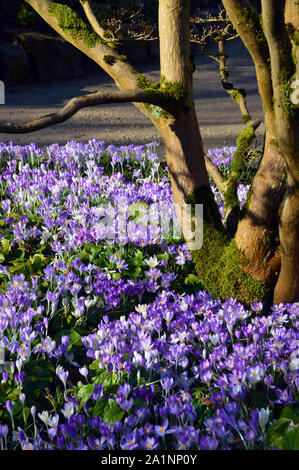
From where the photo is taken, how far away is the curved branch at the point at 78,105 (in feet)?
8.67

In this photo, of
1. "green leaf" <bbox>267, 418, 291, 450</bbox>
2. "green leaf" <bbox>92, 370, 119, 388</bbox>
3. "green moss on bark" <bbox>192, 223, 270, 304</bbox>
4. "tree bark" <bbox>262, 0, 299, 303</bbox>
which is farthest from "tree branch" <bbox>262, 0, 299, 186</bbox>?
"green leaf" <bbox>92, 370, 119, 388</bbox>

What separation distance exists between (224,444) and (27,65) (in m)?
10.7

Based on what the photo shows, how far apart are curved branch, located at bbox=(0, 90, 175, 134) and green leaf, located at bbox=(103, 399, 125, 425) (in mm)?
1424

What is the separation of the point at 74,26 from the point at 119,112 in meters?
5.56

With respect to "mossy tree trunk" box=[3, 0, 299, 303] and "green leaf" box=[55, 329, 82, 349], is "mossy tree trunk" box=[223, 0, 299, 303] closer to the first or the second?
"mossy tree trunk" box=[3, 0, 299, 303]

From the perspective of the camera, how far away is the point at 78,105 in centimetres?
277

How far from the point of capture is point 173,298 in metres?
3.45

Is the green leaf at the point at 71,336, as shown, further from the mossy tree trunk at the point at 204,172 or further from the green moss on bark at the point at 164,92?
the green moss on bark at the point at 164,92

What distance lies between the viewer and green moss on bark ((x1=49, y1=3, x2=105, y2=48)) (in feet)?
12.1

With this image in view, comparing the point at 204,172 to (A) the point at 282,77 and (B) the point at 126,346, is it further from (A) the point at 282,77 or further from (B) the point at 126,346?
(B) the point at 126,346

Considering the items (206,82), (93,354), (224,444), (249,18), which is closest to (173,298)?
(93,354)

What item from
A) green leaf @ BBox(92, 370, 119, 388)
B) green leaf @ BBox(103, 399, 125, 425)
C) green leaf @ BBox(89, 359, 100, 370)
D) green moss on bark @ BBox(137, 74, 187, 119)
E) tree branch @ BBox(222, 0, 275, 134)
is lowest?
green leaf @ BBox(89, 359, 100, 370)

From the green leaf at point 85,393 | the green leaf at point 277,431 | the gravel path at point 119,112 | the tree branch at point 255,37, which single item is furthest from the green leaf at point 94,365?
the gravel path at point 119,112
